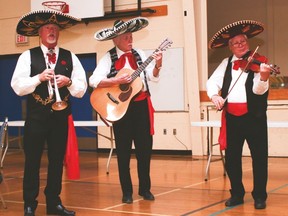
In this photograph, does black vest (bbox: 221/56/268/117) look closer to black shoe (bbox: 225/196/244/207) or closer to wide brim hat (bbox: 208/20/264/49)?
wide brim hat (bbox: 208/20/264/49)

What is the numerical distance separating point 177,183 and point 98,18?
5.09 meters

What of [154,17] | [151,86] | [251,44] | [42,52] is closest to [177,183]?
[42,52]

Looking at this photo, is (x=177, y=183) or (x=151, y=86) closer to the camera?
(x=177, y=183)

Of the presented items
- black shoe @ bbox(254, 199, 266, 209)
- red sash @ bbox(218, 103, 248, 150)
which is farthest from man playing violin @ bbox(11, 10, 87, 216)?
black shoe @ bbox(254, 199, 266, 209)

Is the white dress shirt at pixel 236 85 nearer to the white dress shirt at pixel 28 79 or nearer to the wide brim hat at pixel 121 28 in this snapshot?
the wide brim hat at pixel 121 28

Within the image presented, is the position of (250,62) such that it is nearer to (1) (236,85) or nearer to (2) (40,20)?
(1) (236,85)

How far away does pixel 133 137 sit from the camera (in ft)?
17.3

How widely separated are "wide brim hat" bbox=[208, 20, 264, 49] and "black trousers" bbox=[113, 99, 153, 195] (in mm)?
893

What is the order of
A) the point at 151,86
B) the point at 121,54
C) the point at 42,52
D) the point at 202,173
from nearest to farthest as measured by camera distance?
the point at 42,52 < the point at 121,54 < the point at 202,173 < the point at 151,86

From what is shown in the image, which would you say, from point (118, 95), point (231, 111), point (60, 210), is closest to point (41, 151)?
point (60, 210)

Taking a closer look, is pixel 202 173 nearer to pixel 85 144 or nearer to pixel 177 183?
pixel 177 183

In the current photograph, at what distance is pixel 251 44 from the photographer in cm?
1174

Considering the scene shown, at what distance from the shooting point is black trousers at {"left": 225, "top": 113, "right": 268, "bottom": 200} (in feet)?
15.7

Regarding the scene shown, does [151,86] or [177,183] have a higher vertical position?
[151,86]
